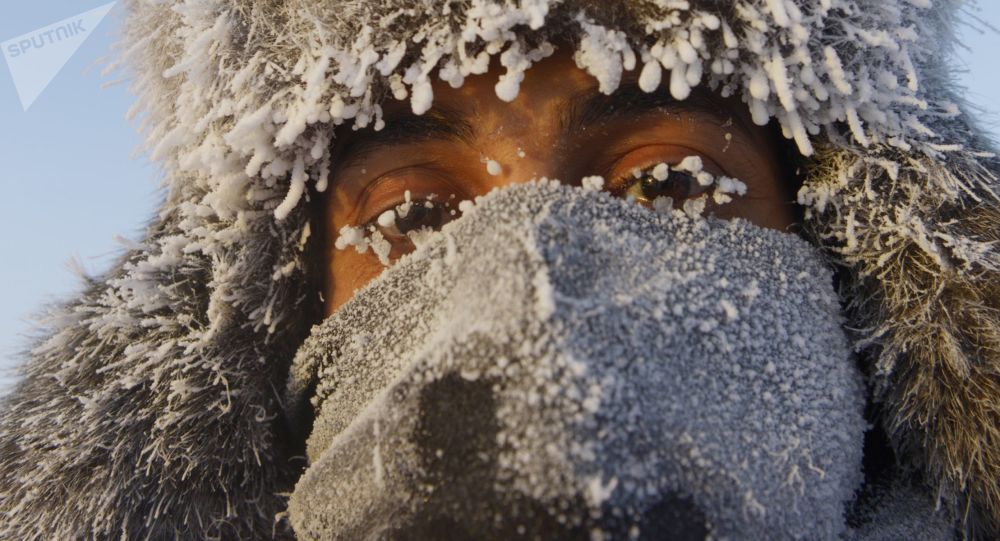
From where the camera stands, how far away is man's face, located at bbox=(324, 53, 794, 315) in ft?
3.34

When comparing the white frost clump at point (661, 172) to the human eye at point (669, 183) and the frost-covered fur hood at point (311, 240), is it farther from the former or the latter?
the frost-covered fur hood at point (311, 240)

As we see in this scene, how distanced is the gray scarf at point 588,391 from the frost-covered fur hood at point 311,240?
154 mm

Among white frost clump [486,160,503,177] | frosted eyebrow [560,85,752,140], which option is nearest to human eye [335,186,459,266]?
white frost clump [486,160,503,177]

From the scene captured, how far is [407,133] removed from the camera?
3.58 ft

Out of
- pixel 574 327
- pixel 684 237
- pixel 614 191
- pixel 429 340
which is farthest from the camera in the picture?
pixel 614 191

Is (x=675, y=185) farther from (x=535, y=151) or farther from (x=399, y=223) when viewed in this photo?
(x=399, y=223)

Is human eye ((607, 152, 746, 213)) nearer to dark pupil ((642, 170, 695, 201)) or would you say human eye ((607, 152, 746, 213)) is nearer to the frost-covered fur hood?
dark pupil ((642, 170, 695, 201))

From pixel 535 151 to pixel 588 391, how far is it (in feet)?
1.44

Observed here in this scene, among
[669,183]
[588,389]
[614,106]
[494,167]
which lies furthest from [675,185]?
[588,389]

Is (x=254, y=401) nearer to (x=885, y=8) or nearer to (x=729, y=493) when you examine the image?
(x=729, y=493)

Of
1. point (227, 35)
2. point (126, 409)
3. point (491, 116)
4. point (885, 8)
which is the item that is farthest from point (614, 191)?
point (126, 409)

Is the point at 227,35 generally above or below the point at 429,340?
above

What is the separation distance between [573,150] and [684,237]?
0.21m

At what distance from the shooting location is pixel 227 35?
109 cm
